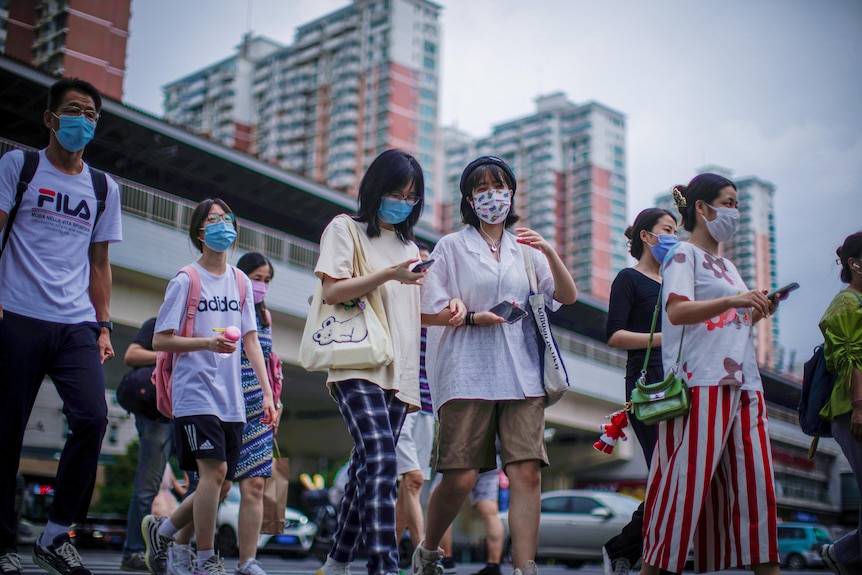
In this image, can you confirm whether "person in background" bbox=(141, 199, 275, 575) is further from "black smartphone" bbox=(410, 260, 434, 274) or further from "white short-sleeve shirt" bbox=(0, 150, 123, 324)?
"black smartphone" bbox=(410, 260, 434, 274)

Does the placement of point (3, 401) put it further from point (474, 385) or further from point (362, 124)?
point (362, 124)

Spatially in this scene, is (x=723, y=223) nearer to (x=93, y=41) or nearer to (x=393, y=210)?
(x=393, y=210)

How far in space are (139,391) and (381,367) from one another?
9.90 ft

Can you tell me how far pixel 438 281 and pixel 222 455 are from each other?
4.90ft

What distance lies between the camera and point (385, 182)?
15.0ft

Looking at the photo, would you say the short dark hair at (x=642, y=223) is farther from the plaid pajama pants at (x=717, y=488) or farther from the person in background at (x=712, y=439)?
the plaid pajama pants at (x=717, y=488)

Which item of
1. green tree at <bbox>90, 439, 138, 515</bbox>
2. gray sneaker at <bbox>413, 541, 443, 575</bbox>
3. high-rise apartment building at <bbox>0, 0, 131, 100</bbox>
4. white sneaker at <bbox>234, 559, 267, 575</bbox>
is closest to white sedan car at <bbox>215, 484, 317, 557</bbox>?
white sneaker at <bbox>234, 559, 267, 575</bbox>

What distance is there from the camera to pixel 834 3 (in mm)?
11180

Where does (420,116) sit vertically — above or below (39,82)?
above

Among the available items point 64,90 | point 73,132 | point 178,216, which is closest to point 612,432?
point 73,132

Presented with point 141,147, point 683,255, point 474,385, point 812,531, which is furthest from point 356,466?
point 812,531

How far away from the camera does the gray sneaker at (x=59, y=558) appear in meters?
3.89

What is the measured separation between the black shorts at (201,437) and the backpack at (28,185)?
3.85 feet

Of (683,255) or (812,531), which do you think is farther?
(812,531)
